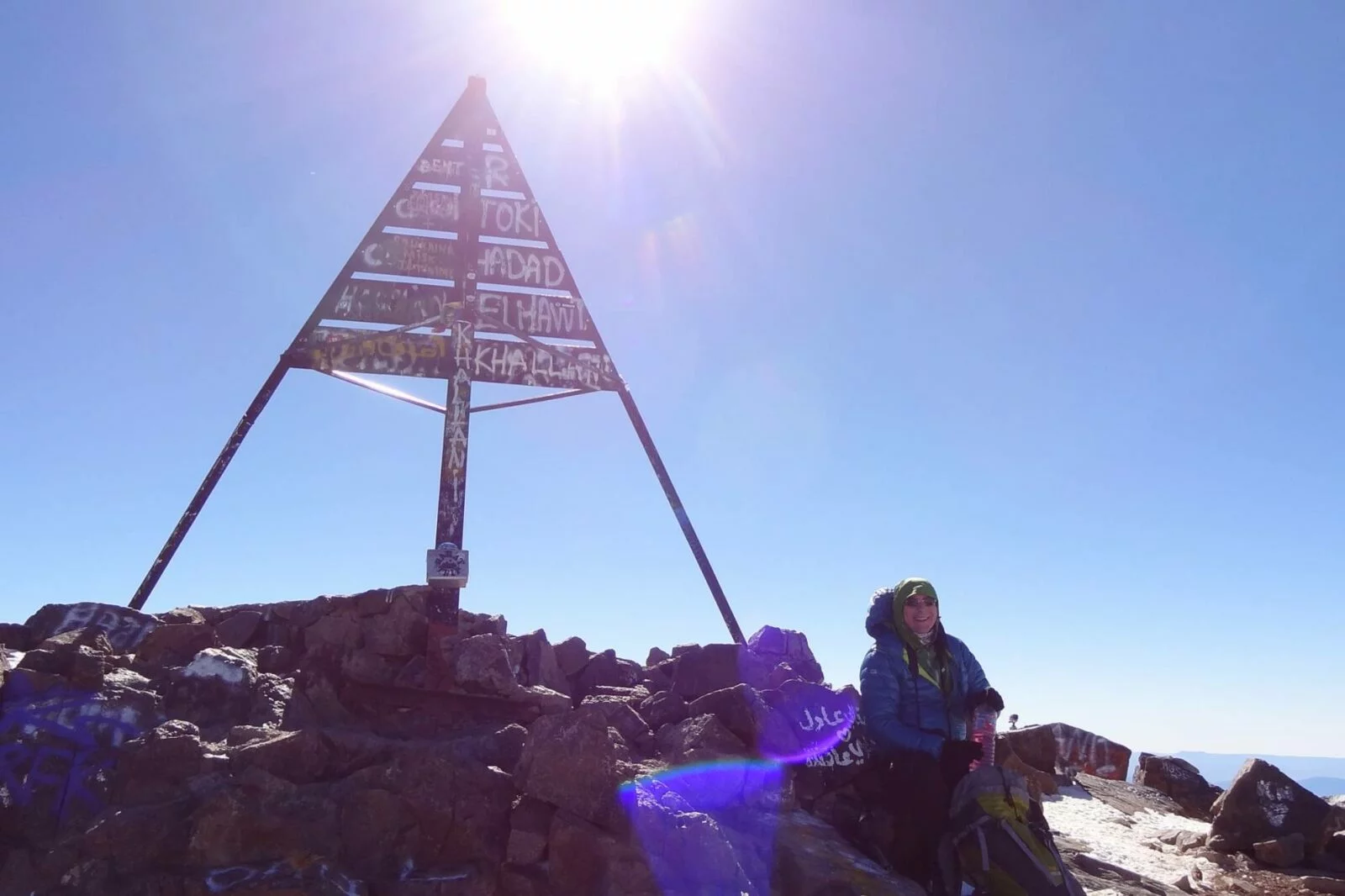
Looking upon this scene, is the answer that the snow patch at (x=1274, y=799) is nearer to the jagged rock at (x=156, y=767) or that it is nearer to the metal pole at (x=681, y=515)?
the metal pole at (x=681, y=515)

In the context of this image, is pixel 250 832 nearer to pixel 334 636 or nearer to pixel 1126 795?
pixel 334 636

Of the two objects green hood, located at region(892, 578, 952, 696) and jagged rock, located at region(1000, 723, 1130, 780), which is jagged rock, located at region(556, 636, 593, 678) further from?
jagged rock, located at region(1000, 723, 1130, 780)

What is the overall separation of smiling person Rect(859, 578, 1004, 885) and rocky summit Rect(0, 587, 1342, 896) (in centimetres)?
29

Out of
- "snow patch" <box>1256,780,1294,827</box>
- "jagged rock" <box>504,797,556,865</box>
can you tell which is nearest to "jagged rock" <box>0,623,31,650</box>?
"jagged rock" <box>504,797,556,865</box>

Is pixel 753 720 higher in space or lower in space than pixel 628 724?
higher

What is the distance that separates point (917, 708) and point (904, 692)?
0.13 metres

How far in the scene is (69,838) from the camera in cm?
501

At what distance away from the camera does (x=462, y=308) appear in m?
10.5

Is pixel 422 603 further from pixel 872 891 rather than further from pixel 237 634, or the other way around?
pixel 872 891

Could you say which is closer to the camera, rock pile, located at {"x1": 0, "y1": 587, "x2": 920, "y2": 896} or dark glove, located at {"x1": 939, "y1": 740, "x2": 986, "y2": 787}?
rock pile, located at {"x1": 0, "y1": 587, "x2": 920, "y2": 896}

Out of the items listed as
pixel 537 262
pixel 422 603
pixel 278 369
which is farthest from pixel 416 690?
pixel 537 262

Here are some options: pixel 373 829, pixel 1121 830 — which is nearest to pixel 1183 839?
pixel 1121 830

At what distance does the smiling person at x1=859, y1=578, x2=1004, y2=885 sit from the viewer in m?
5.47

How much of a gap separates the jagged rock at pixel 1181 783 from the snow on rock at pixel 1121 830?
907mm
